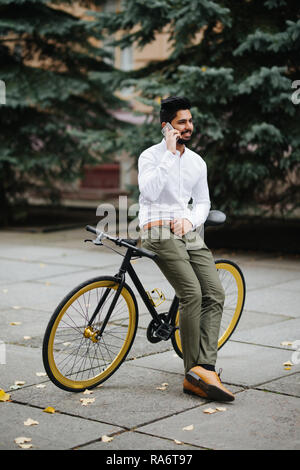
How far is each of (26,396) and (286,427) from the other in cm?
165

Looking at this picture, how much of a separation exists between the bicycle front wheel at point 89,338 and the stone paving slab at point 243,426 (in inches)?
30.9

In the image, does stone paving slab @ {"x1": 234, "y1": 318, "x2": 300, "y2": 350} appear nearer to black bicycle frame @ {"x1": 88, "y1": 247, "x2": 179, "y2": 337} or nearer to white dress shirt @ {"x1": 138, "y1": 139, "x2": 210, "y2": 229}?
black bicycle frame @ {"x1": 88, "y1": 247, "x2": 179, "y2": 337}

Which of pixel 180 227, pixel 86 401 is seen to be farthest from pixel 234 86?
pixel 86 401

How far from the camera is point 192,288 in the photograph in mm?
4918

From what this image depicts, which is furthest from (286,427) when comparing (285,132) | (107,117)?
(107,117)

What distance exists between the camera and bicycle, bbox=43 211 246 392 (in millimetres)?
4879

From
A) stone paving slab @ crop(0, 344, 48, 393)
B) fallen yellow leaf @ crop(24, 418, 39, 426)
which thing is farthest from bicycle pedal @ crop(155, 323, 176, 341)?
fallen yellow leaf @ crop(24, 418, 39, 426)

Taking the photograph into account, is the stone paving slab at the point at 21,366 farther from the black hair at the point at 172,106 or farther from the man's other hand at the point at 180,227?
the black hair at the point at 172,106

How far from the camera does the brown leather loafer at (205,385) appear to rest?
4770 mm

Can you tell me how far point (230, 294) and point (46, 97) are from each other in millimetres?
9727

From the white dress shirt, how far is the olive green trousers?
11cm

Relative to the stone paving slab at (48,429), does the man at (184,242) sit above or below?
above

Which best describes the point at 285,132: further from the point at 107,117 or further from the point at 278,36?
the point at 107,117

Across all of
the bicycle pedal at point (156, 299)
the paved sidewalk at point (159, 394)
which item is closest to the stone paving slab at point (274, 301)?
the paved sidewalk at point (159, 394)
